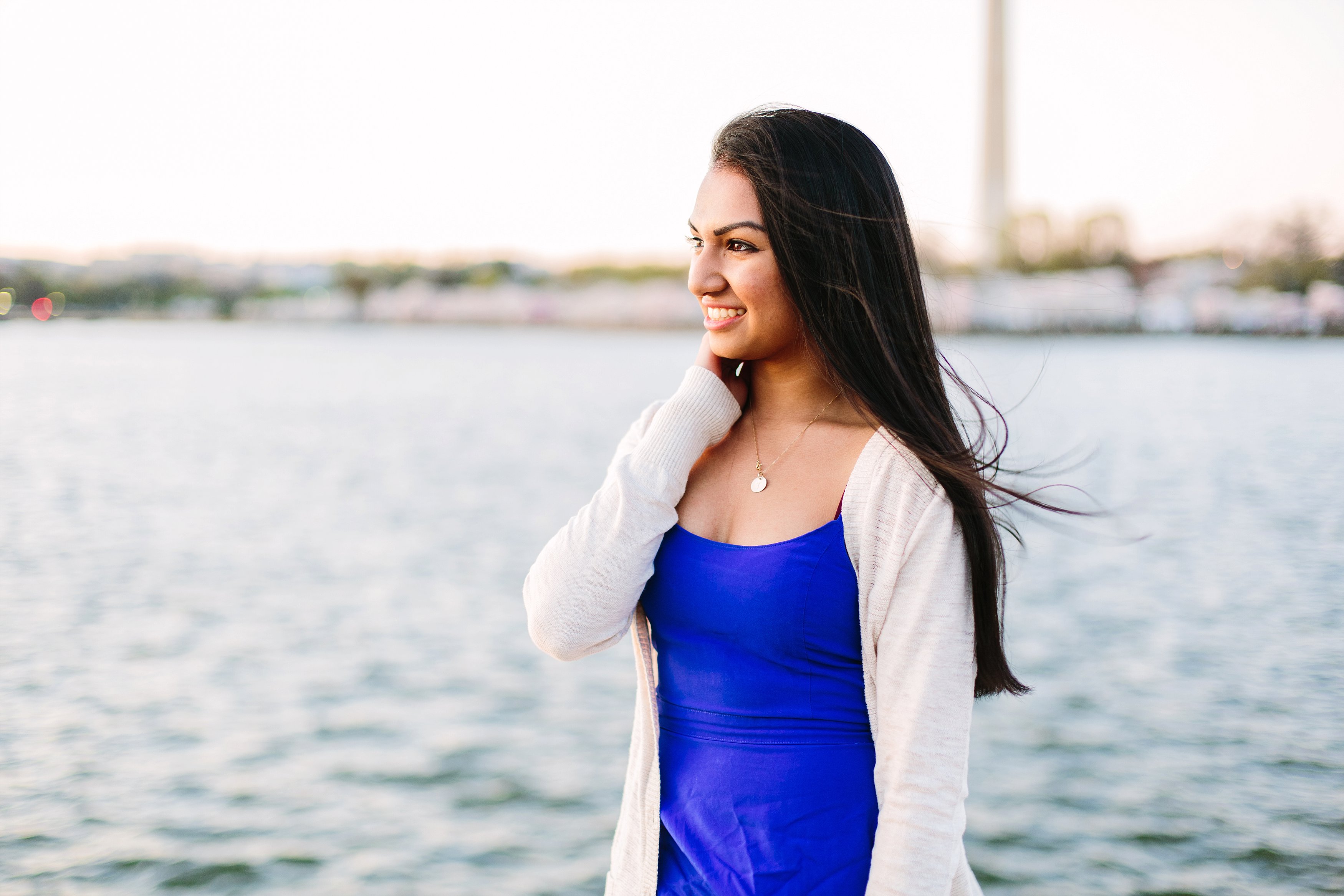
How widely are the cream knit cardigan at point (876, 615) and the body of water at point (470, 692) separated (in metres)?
0.54

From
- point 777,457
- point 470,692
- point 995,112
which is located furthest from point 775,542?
point 995,112

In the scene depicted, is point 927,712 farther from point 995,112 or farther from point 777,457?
point 995,112

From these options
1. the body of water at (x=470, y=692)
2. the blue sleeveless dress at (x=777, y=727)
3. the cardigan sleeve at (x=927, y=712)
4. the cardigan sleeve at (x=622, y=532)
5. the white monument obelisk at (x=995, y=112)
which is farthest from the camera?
the white monument obelisk at (x=995, y=112)

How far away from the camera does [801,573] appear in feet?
5.22

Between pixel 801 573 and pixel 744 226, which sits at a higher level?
pixel 744 226

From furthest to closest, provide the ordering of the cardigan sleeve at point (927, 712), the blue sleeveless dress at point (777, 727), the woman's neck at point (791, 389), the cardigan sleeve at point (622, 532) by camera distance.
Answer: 1. the woman's neck at point (791, 389)
2. the cardigan sleeve at point (622, 532)
3. the blue sleeveless dress at point (777, 727)
4. the cardigan sleeve at point (927, 712)

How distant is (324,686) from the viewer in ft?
28.5

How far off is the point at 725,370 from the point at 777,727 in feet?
2.05

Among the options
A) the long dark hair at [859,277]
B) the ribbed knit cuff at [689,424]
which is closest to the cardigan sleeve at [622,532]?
the ribbed knit cuff at [689,424]

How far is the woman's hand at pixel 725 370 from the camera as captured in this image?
1.84 m

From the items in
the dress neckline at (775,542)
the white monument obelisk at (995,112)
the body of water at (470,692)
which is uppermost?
the white monument obelisk at (995,112)

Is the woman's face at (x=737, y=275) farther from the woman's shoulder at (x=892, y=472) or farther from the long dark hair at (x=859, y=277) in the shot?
the woman's shoulder at (x=892, y=472)

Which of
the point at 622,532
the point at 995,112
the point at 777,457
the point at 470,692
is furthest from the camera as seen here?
the point at 995,112

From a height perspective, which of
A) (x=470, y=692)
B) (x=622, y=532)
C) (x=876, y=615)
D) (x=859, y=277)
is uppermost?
(x=859, y=277)
